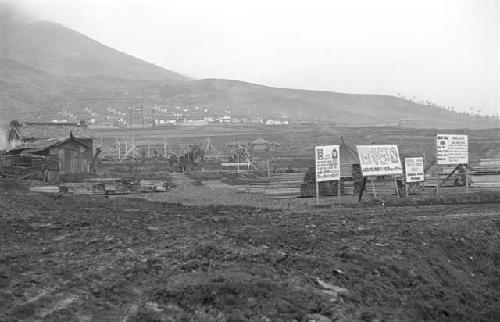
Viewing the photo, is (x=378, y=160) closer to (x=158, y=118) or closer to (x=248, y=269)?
(x=248, y=269)

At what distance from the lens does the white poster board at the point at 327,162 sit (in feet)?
76.2

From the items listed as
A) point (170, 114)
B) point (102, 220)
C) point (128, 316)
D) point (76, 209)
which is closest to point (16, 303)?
point (128, 316)

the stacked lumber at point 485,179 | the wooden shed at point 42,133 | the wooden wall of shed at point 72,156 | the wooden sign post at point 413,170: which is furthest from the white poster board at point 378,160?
the wooden shed at point 42,133

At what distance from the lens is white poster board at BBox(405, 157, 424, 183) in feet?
86.8

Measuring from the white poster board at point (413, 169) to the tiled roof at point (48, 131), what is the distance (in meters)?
39.9

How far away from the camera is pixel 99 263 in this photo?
10641mm

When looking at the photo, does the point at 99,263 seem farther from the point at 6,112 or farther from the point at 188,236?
the point at 6,112

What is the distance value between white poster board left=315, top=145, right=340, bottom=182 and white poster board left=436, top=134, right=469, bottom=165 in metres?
6.03

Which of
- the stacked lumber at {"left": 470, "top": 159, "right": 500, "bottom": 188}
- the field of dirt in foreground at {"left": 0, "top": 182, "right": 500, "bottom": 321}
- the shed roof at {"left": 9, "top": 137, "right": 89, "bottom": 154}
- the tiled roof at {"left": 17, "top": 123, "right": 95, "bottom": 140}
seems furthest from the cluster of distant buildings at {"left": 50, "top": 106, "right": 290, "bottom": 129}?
the field of dirt in foreground at {"left": 0, "top": 182, "right": 500, "bottom": 321}

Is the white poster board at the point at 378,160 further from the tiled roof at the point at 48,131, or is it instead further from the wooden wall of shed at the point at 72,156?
the tiled roof at the point at 48,131

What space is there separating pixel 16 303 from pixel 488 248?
1045 centimetres

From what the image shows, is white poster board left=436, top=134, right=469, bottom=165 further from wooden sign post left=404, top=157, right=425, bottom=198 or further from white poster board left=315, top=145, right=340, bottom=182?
white poster board left=315, top=145, right=340, bottom=182

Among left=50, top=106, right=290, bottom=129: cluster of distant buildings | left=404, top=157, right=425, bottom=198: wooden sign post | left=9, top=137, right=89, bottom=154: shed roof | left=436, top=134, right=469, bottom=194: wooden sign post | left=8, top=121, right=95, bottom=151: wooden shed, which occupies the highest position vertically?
left=50, top=106, right=290, bottom=129: cluster of distant buildings

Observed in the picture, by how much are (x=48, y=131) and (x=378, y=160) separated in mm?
42704
